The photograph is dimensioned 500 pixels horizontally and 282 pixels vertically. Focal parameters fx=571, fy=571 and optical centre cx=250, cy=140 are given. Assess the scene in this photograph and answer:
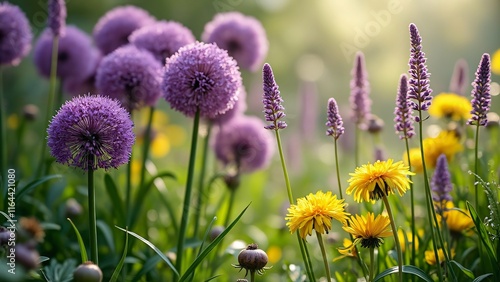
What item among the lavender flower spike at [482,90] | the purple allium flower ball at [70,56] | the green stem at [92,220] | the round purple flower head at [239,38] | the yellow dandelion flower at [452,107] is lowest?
the green stem at [92,220]

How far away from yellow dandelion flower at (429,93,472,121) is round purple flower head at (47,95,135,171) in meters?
1.72

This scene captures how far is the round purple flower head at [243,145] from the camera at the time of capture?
291cm

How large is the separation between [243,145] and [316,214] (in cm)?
141

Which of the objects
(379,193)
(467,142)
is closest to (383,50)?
(467,142)

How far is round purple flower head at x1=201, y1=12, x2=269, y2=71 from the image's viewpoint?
270cm

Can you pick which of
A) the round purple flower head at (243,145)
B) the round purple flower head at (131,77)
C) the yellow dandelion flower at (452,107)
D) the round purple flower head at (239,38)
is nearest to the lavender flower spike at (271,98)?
the round purple flower head at (131,77)

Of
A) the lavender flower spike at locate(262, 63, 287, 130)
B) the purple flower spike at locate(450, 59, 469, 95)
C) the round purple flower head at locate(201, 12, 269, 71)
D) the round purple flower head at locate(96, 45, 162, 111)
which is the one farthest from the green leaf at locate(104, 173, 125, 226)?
the purple flower spike at locate(450, 59, 469, 95)

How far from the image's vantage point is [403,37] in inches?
284

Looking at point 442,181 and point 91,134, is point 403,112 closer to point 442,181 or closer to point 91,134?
point 442,181

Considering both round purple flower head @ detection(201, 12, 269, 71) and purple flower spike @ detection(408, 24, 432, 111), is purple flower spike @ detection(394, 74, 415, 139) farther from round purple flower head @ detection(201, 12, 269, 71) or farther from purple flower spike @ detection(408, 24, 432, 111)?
round purple flower head @ detection(201, 12, 269, 71)

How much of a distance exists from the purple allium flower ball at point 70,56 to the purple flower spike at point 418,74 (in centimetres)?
180

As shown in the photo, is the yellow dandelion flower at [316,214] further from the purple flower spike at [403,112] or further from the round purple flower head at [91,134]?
the round purple flower head at [91,134]

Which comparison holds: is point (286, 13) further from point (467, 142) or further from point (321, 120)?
point (467, 142)

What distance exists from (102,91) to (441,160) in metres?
1.30
